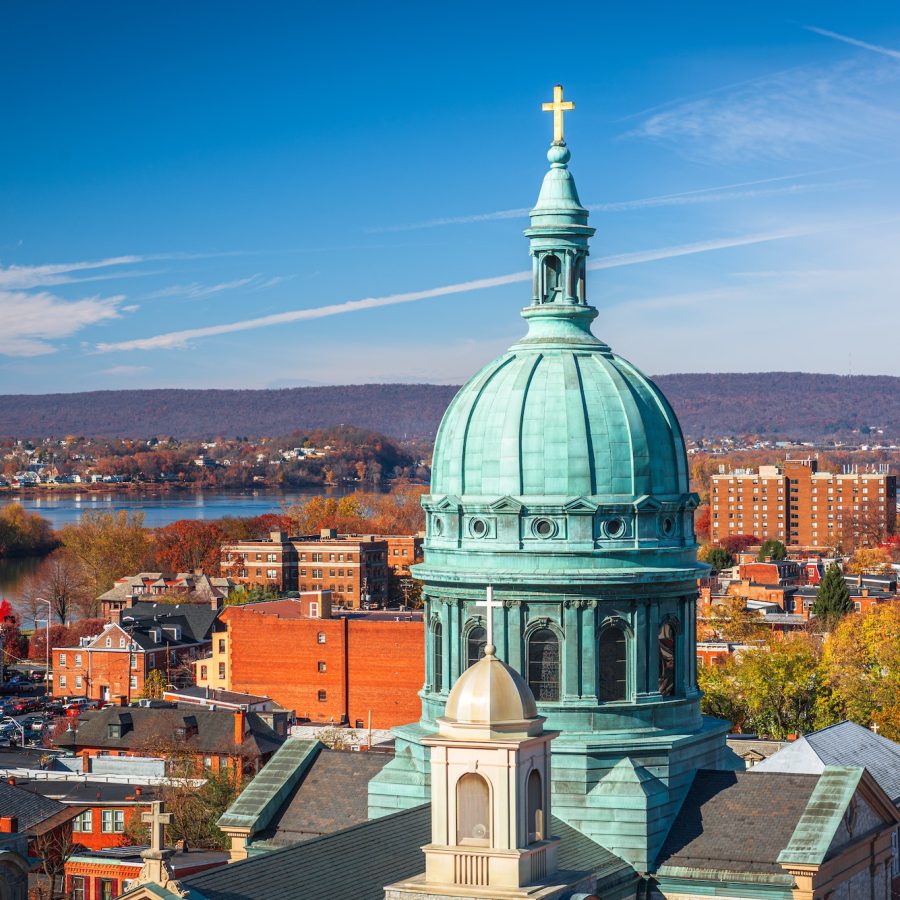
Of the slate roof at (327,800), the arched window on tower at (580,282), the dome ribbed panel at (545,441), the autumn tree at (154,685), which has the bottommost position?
the autumn tree at (154,685)

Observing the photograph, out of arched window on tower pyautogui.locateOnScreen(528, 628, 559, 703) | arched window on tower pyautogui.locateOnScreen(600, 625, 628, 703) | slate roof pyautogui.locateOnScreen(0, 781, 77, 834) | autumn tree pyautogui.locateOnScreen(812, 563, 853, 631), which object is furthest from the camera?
autumn tree pyautogui.locateOnScreen(812, 563, 853, 631)

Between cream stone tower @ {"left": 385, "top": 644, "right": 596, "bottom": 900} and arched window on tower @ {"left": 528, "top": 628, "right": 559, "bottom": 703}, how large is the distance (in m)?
8.51

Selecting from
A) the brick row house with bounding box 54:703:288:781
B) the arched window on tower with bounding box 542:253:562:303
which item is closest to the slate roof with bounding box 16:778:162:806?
the brick row house with bounding box 54:703:288:781

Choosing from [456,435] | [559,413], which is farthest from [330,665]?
[559,413]

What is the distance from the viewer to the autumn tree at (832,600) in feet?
489

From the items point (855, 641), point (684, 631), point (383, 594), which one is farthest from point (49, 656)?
point (684, 631)

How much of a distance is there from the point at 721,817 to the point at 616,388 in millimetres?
9360

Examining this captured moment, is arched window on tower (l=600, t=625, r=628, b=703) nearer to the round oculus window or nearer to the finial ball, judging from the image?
the round oculus window

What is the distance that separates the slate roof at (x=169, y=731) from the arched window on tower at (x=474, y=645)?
5039 cm

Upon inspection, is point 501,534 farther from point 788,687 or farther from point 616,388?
point 788,687

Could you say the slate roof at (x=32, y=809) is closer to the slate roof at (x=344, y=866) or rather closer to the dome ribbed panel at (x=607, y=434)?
the dome ribbed panel at (x=607, y=434)

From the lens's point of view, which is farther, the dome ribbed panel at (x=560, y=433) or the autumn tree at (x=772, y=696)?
the autumn tree at (x=772, y=696)

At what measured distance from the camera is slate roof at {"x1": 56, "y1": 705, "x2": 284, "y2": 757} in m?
95.8

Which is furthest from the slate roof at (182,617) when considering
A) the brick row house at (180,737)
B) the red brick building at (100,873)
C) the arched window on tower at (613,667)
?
the arched window on tower at (613,667)
